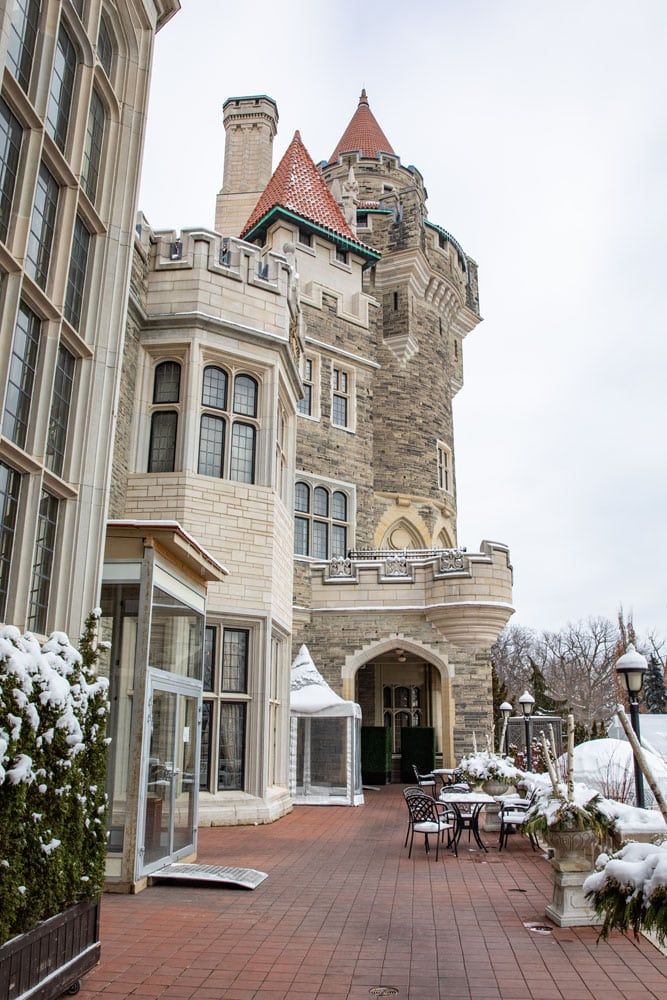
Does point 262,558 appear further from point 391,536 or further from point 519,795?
point 391,536

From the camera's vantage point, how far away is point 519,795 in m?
12.2

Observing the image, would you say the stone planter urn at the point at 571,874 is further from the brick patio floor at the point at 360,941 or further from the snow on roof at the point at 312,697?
the snow on roof at the point at 312,697

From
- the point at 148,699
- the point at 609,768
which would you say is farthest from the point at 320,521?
the point at 148,699

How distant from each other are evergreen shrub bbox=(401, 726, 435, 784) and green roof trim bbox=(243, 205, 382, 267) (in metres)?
13.3

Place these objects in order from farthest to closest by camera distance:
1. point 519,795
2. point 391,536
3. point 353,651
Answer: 1. point 391,536
2. point 353,651
3. point 519,795

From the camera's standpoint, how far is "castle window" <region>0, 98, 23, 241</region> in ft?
17.0

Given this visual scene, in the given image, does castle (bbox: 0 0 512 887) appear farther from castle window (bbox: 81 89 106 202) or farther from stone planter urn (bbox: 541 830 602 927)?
stone planter urn (bbox: 541 830 602 927)

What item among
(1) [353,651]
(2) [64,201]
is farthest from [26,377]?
(1) [353,651]

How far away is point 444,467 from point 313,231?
8244 millimetres

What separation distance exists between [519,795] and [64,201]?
1015cm

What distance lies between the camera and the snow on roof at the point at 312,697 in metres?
15.6

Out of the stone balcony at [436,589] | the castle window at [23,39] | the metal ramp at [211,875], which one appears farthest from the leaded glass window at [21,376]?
the stone balcony at [436,589]

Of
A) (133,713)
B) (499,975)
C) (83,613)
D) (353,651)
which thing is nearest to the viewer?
(499,975)

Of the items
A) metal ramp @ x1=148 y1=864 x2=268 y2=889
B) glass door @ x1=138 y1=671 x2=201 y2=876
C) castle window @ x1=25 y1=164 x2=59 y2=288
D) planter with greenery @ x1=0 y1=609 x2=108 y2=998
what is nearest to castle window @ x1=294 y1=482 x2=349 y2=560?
glass door @ x1=138 y1=671 x2=201 y2=876
